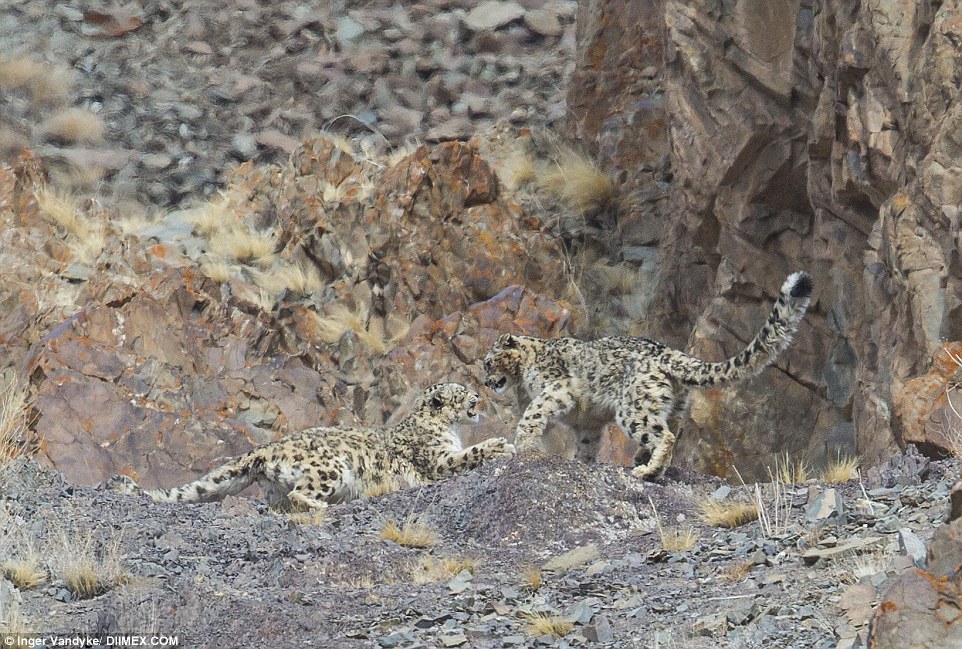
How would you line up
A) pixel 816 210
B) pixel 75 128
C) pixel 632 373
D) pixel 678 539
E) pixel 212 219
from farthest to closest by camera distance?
pixel 75 128 → pixel 212 219 → pixel 816 210 → pixel 632 373 → pixel 678 539

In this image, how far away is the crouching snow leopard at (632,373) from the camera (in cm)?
1355

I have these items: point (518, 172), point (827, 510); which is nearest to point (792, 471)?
point (827, 510)

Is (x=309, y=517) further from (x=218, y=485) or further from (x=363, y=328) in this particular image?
(x=363, y=328)

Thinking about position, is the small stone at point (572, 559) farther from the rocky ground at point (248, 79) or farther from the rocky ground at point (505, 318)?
the rocky ground at point (248, 79)

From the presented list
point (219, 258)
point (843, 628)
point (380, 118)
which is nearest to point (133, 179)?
point (380, 118)

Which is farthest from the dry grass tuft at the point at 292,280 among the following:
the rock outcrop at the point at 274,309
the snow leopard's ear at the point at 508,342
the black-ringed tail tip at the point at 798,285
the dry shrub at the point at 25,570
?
the dry shrub at the point at 25,570

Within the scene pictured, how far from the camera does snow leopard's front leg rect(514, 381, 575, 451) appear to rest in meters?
14.5

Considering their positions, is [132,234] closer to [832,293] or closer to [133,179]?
[133,179]

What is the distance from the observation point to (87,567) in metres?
10.5

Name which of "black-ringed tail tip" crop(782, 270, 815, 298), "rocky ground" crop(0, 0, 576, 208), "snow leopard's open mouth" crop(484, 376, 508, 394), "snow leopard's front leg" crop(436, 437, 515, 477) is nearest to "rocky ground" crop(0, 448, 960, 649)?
"snow leopard's front leg" crop(436, 437, 515, 477)

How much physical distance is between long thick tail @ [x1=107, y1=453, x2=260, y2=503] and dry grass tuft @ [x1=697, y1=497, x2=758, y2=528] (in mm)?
4310

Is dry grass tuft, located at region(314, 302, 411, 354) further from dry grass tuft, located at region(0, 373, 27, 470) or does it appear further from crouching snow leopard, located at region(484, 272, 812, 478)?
crouching snow leopard, located at region(484, 272, 812, 478)

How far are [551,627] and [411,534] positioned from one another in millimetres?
2939

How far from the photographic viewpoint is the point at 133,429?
56.1 feet
